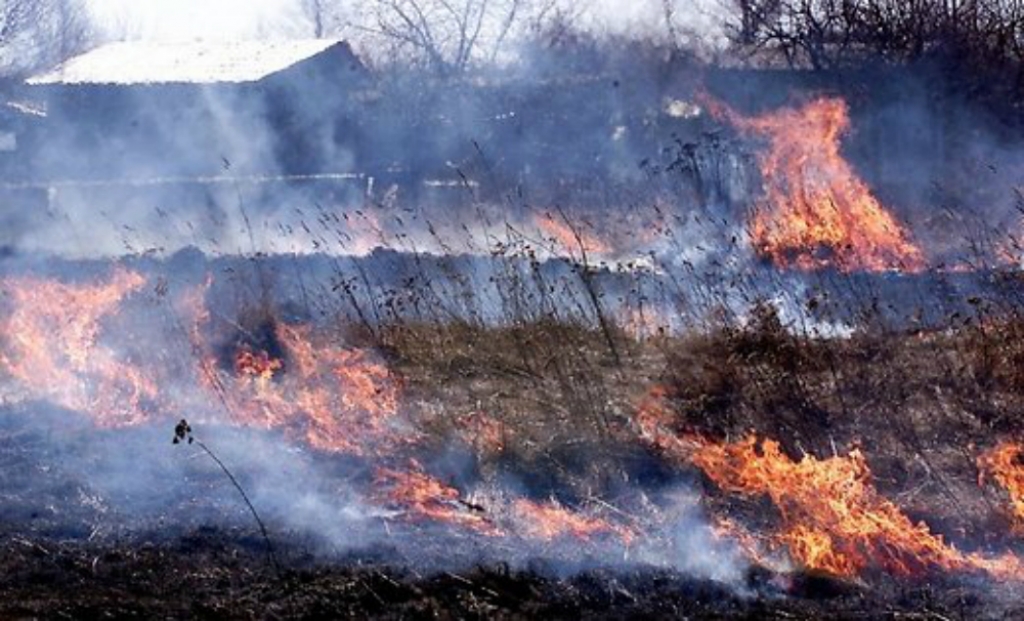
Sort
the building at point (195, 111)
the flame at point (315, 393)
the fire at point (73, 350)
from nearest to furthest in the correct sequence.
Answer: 1. the flame at point (315, 393)
2. the fire at point (73, 350)
3. the building at point (195, 111)

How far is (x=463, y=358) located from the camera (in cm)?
985

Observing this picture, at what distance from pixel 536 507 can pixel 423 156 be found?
17072 mm

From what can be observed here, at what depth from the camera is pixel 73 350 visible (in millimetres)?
10375

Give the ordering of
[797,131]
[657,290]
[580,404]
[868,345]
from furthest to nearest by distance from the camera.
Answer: [797,131]
[657,290]
[868,345]
[580,404]

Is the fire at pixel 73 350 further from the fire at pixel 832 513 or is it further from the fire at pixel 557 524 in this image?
the fire at pixel 832 513

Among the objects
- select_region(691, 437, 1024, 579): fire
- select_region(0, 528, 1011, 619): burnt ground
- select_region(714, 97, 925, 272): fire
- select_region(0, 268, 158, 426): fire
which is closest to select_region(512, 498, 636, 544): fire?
select_region(0, 528, 1011, 619): burnt ground

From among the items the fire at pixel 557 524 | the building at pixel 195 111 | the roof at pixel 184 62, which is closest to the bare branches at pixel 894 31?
the building at pixel 195 111

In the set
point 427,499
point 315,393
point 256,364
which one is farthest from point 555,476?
point 256,364

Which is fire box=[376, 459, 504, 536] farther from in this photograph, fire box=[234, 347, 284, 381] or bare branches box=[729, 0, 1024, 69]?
bare branches box=[729, 0, 1024, 69]

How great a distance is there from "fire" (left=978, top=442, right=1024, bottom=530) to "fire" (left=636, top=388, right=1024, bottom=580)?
66 cm

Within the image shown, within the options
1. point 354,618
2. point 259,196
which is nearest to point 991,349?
point 354,618

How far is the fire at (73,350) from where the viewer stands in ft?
31.1

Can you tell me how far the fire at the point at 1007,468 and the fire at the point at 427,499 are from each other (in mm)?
3056

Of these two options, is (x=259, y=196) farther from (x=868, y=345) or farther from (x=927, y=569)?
(x=927, y=569)
